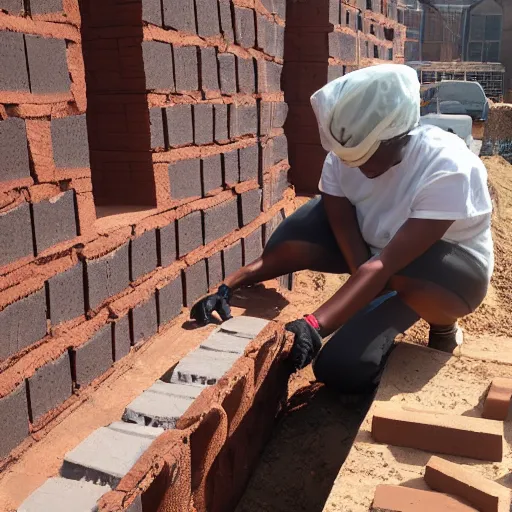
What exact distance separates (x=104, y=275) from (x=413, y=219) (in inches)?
54.8

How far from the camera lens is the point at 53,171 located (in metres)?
2.46

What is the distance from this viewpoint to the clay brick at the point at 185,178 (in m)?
3.32

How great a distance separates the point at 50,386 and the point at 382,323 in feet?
5.16

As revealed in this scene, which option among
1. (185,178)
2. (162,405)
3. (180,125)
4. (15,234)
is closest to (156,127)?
(180,125)

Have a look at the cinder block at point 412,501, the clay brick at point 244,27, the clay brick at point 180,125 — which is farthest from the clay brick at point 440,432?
the clay brick at point 244,27

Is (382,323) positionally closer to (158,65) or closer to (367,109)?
(367,109)

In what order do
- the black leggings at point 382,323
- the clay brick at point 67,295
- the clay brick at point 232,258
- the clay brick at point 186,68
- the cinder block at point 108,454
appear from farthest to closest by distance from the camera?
1. the clay brick at point 232,258
2. the clay brick at point 186,68
3. the black leggings at point 382,323
4. the clay brick at point 67,295
5. the cinder block at point 108,454

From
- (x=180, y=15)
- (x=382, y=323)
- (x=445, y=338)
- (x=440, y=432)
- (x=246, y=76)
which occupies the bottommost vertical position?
(x=445, y=338)

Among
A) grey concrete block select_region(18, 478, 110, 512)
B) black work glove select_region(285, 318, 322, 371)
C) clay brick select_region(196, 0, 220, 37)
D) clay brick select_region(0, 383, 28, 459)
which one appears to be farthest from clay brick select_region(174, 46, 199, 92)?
grey concrete block select_region(18, 478, 110, 512)

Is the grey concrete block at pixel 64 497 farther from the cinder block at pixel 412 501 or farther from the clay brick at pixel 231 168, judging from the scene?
the clay brick at pixel 231 168

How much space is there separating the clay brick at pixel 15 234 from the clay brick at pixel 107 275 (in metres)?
0.36

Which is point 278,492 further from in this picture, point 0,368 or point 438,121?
point 438,121

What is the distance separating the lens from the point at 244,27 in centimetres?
397

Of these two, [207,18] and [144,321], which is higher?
[207,18]
